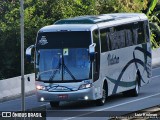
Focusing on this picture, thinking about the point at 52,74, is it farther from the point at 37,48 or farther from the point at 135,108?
the point at 135,108

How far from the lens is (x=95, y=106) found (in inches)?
1146

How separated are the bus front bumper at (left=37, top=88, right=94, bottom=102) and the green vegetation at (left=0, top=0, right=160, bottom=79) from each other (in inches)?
500

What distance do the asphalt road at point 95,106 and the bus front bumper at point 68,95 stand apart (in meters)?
0.44

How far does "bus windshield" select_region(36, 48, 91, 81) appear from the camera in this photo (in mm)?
27844

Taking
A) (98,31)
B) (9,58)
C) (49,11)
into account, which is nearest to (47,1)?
(49,11)

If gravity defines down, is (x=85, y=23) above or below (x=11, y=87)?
above

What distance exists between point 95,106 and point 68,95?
1.79 m

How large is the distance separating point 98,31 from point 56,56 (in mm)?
2126

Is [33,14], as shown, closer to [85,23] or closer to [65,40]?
[85,23]

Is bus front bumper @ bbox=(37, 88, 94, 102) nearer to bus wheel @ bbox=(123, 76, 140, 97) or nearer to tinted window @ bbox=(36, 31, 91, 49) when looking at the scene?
tinted window @ bbox=(36, 31, 91, 49)

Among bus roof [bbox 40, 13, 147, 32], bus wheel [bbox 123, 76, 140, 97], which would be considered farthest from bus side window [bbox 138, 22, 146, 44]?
bus wheel [bbox 123, 76, 140, 97]

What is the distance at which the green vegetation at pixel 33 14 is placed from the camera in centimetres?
4134

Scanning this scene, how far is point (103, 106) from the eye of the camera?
1141 inches

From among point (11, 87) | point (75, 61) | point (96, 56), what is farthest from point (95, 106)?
point (11, 87)
